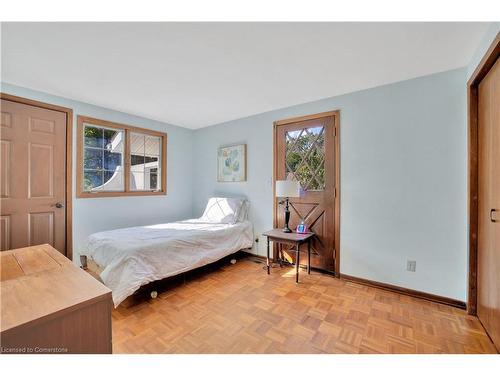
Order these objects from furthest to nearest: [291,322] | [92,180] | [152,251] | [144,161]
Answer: [144,161] → [92,180] → [152,251] → [291,322]

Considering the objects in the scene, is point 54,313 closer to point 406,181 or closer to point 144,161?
point 406,181

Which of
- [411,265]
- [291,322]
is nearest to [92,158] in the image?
[291,322]

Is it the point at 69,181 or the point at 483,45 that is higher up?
the point at 483,45

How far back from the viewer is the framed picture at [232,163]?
12.6ft

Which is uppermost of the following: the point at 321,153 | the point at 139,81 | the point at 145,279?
the point at 139,81

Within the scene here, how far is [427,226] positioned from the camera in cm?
237

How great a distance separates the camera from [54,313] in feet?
2.50

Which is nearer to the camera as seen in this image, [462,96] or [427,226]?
[462,96]

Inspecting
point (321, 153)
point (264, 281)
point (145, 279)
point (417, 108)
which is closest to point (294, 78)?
point (321, 153)

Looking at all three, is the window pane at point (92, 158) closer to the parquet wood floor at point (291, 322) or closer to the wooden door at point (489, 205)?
the parquet wood floor at point (291, 322)

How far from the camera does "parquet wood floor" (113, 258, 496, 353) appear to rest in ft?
5.44

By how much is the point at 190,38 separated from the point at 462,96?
255cm

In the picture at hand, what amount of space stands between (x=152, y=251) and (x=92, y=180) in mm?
1725
